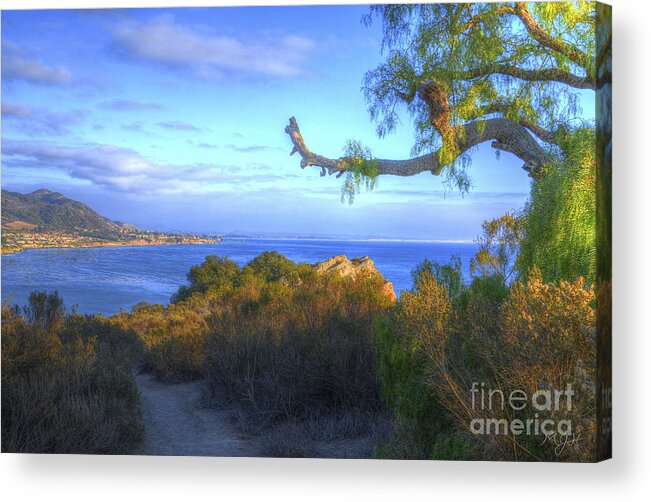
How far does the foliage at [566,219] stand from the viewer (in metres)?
4.86

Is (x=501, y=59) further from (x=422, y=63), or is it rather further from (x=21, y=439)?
(x=21, y=439)

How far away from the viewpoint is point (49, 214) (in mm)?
5586

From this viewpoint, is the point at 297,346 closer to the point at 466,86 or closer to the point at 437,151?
the point at 437,151

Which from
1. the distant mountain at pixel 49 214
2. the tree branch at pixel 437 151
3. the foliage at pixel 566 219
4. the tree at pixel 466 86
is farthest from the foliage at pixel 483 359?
the distant mountain at pixel 49 214

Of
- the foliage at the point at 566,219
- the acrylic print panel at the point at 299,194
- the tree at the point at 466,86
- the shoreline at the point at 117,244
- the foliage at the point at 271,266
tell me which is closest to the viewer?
the foliage at the point at 566,219

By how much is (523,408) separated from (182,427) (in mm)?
2651

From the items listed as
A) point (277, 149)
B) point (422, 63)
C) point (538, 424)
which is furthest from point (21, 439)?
point (422, 63)

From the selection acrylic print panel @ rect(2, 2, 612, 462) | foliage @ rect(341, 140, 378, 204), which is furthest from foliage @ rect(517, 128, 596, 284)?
foliage @ rect(341, 140, 378, 204)

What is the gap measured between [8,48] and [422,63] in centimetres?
309

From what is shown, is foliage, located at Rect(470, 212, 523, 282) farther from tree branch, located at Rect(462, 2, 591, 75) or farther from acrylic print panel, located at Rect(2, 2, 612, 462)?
tree branch, located at Rect(462, 2, 591, 75)

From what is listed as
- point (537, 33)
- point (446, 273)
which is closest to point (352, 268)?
point (446, 273)

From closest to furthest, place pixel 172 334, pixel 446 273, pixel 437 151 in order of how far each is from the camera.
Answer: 1. pixel 446 273
2. pixel 437 151
3. pixel 172 334

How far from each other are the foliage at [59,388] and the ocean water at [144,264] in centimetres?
15

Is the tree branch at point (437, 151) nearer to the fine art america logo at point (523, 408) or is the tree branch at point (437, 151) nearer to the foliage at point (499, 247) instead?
the foliage at point (499, 247)
